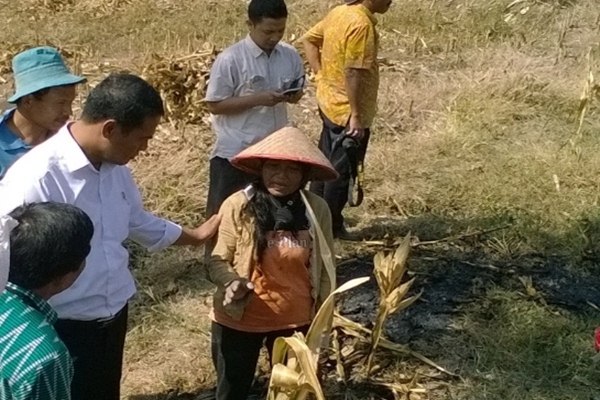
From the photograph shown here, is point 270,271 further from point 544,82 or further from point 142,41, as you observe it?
point 142,41

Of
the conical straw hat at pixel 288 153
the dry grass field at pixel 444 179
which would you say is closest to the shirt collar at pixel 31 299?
the conical straw hat at pixel 288 153

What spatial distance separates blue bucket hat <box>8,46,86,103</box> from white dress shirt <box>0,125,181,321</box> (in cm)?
42

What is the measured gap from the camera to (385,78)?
7.58m

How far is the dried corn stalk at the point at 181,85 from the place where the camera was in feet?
22.3

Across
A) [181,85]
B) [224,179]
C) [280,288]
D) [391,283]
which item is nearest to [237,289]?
[280,288]

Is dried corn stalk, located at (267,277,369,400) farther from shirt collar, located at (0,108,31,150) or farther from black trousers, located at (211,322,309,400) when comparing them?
shirt collar, located at (0,108,31,150)

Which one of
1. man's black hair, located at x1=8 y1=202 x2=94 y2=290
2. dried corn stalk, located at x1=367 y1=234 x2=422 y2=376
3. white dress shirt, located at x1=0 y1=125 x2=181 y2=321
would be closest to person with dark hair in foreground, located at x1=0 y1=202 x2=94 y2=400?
man's black hair, located at x1=8 y1=202 x2=94 y2=290

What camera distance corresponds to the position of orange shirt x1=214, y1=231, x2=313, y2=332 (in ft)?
10.0

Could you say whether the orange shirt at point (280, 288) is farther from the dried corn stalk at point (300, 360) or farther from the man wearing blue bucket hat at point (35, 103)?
the man wearing blue bucket hat at point (35, 103)

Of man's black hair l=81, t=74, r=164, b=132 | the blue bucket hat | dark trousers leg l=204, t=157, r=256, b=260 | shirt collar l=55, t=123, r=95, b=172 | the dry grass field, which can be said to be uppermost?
man's black hair l=81, t=74, r=164, b=132

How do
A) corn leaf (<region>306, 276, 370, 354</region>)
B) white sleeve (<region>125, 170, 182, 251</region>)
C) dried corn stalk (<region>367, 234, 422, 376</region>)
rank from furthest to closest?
dried corn stalk (<region>367, 234, 422, 376</region>) → white sleeve (<region>125, 170, 182, 251</region>) → corn leaf (<region>306, 276, 370, 354</region>)

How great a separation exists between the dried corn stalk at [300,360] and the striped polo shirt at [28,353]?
0.75m

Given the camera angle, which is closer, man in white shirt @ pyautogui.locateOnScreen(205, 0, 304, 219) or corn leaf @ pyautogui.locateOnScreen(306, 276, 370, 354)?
corn leaf @ pyautogui.locateOnScreen(306, 276, 370, 354)

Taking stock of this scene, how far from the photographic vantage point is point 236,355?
3.18m
